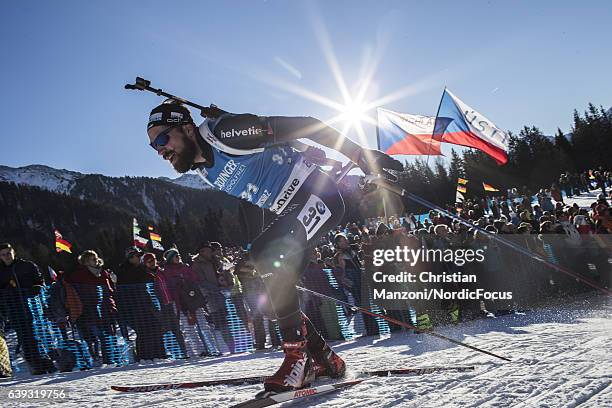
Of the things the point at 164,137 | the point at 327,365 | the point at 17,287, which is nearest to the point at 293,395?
the point at 327,365

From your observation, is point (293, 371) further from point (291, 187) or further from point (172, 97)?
point (172, 97)

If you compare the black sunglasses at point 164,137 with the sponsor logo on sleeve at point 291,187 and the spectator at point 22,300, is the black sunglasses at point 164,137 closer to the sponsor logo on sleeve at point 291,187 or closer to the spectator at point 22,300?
the sponsor logo on sleeve at point 291,187

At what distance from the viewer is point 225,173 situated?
3133 millimetres

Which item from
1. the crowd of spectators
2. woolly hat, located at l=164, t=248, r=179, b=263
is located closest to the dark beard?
the crowd of spectators

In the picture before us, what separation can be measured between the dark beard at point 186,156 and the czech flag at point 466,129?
9270 mm

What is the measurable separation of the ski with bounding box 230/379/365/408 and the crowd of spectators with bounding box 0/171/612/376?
123 inches

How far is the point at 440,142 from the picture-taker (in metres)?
12.8

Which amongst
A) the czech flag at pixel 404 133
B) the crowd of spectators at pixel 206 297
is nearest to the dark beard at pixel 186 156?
the crowd of spectators at pixel 206 297

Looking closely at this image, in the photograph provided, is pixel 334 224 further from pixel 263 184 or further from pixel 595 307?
pixel 595 307

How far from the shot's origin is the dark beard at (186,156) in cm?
315

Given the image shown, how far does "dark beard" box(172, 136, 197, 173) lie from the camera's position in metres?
3.15

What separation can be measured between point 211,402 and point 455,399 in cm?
128

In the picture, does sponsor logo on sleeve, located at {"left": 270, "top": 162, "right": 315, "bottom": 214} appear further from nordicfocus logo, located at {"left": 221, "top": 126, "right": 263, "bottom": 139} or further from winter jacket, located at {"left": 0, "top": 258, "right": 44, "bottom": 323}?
winter jacket, located at {"left": 0, "top": 258, "right": 44, "bottom": 323}

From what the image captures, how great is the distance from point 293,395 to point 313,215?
1.07m
